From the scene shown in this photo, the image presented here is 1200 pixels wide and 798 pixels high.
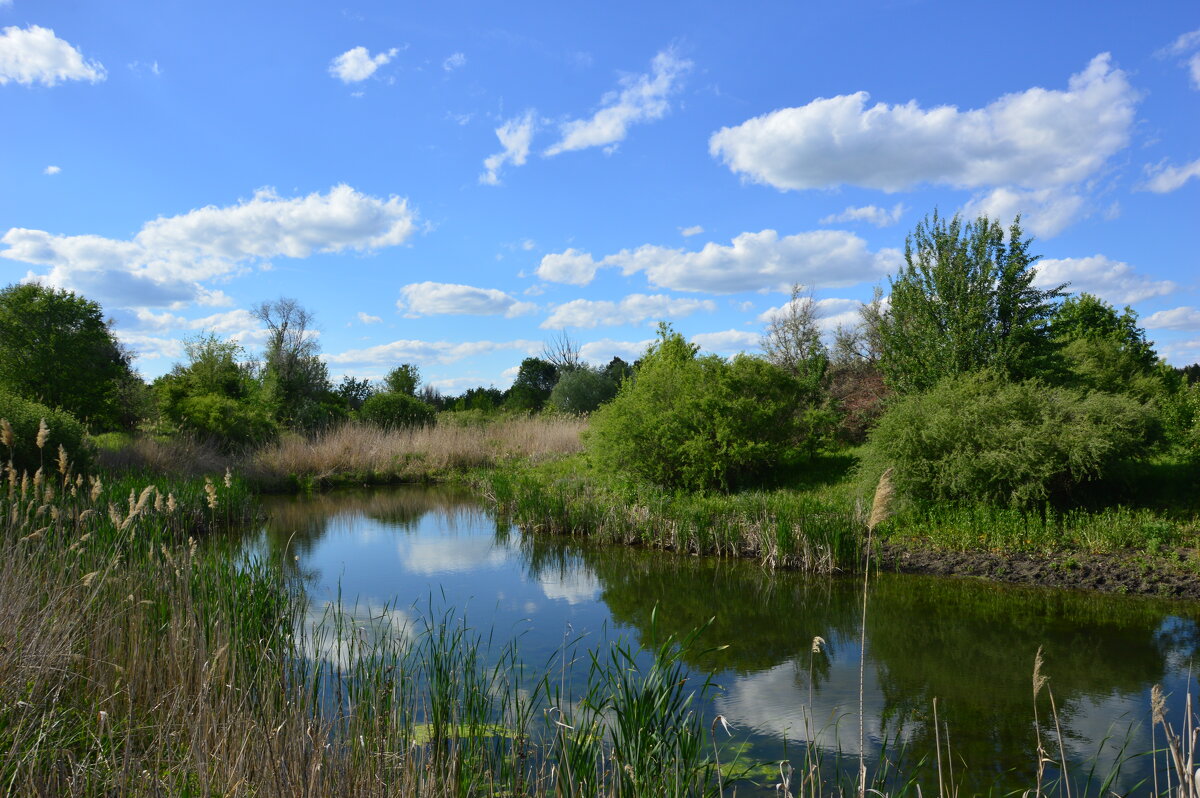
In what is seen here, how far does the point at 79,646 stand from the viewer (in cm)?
424

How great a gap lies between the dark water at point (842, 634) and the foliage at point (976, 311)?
609cm

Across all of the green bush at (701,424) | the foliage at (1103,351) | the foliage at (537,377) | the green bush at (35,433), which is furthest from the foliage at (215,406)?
the foliage at (1103,351)

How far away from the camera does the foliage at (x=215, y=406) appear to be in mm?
20484

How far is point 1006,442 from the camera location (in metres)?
10.8

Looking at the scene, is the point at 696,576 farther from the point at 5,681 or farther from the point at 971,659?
the point at 5,681

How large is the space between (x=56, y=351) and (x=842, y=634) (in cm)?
1783

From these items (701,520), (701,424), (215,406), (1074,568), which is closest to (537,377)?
(215,406)

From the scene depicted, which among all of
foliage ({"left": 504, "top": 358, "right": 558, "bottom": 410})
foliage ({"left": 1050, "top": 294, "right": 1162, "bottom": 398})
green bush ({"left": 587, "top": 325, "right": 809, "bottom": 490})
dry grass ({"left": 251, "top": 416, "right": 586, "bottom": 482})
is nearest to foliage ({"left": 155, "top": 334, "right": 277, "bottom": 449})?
dry grass ({"left": 251, "top": 416, "right": 586, "bottom": 482})

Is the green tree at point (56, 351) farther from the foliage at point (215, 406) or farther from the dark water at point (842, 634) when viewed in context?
the dark water at point (842, 634)

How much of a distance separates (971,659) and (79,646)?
675 centimetres

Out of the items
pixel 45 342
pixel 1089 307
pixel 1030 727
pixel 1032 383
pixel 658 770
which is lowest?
pixel 1030 727

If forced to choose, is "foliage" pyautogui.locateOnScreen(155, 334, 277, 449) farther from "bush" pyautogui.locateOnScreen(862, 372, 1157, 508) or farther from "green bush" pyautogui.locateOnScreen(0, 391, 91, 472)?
"bush" pyautogui.locateOnScreen(862, 372, 1157, 508)

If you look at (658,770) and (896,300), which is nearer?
(658,770)

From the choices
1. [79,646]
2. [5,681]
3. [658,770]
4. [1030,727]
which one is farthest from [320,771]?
[1030,727]
